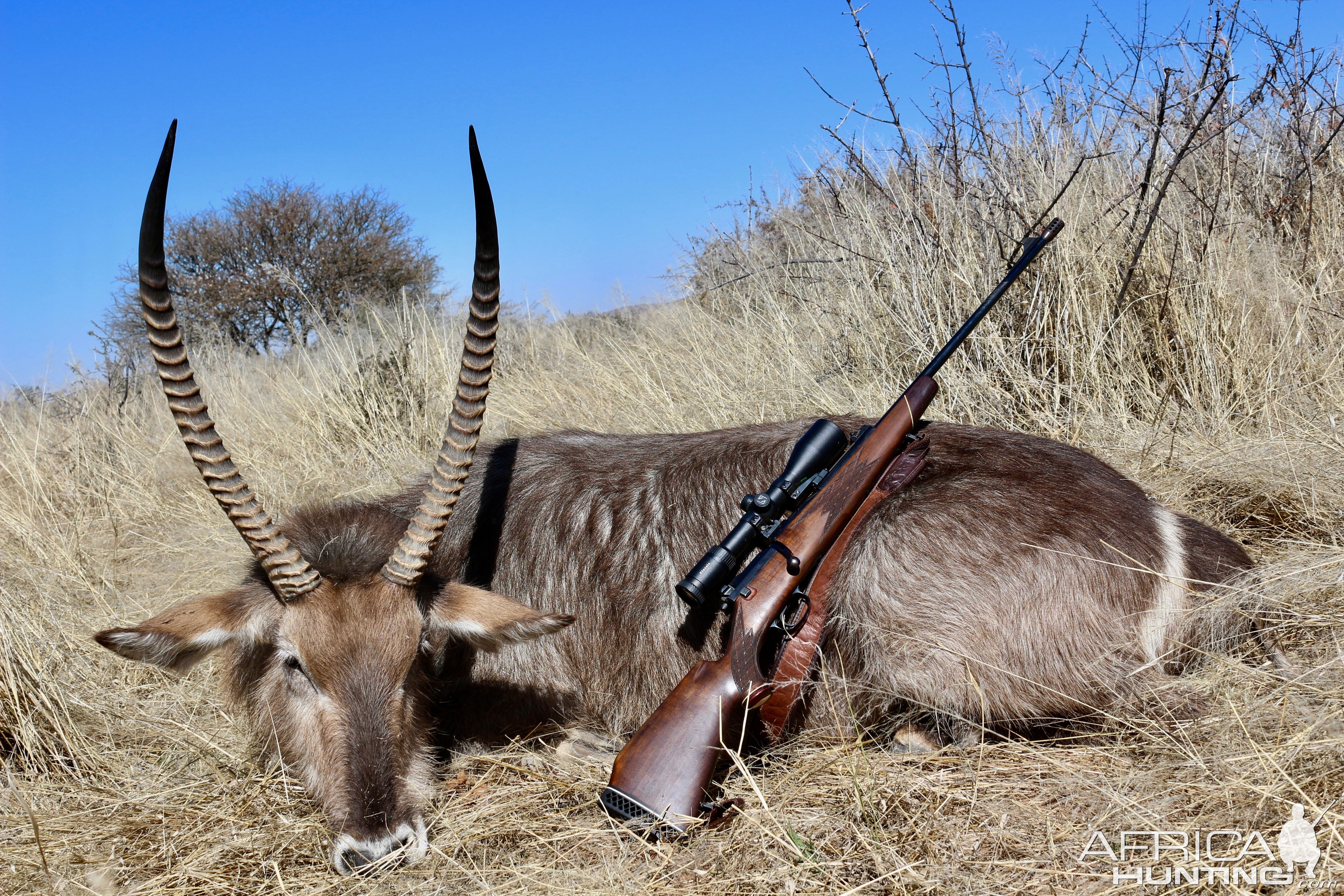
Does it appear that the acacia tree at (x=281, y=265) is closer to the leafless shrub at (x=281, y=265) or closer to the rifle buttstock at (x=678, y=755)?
the leafless shrub at (x=281, y=265)

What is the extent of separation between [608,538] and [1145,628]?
1.94 meters

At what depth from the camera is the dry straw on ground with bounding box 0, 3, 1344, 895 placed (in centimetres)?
240

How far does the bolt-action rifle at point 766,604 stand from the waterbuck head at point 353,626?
0.53 metres

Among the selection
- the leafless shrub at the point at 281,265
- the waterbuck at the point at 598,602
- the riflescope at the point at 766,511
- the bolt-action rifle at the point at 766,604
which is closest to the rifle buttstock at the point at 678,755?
the bolt-action rifle at the point at 766,604

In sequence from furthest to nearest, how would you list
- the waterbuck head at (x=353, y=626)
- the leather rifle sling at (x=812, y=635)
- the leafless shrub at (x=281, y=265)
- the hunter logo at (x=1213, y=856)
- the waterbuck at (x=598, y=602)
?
the leafless shrub at (x=281, y=265) → the leather rifle sling at (x=812, y=635) → the waterbuck at (x=598, y=602) → the waterbuck head at (x=353, y=626) → the hunter logo at (x=1213, y=856)

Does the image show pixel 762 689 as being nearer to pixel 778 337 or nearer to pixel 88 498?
pixel 778 337

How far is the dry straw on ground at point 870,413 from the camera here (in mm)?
2398

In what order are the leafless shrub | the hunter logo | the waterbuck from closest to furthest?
the hunter logo
the waterbuck
the leafless shrub

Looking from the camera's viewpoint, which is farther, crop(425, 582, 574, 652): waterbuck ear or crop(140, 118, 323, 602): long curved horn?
crop(425, 582, 574, 652): waterbuck ear

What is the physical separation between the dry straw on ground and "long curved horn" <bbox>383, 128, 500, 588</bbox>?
87cm

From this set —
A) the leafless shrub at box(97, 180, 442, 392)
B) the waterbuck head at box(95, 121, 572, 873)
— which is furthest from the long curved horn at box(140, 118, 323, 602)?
the leafless shrub at box(97, 180, 442, 392)

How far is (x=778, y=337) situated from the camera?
Answer: 22.2 ft

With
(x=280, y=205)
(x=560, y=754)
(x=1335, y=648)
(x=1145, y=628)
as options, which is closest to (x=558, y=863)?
(x=560, y=754)

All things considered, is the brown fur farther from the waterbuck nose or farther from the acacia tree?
the acacia tree
